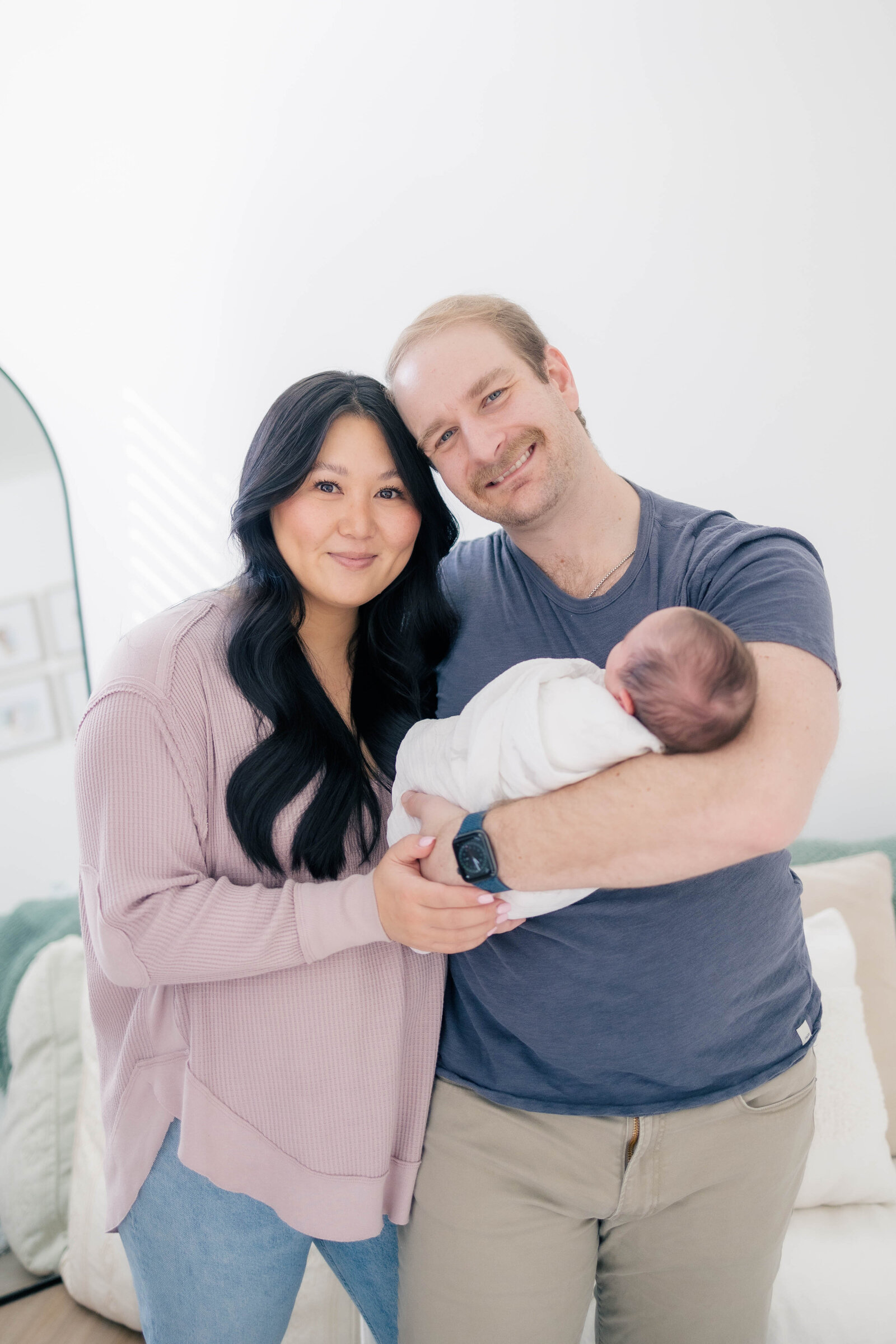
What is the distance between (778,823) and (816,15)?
2249mm

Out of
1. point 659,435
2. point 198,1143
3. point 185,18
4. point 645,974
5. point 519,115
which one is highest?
point 185,18

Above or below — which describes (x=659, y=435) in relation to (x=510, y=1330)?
above

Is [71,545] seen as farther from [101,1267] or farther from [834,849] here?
[834,849]

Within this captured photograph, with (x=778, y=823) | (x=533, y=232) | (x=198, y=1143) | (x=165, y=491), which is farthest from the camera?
(x=165, y=491)

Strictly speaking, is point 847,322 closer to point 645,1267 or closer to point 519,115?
point 519,115

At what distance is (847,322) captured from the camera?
2182mm

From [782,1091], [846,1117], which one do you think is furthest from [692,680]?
[846,1117]

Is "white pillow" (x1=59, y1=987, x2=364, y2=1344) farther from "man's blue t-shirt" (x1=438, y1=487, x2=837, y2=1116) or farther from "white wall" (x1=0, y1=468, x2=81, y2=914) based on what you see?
"man's blue t-shirt" (x1=438, y1=487, x2=837, y2=1116)

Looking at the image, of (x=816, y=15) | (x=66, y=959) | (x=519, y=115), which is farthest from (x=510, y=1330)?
(x=816, y=15)

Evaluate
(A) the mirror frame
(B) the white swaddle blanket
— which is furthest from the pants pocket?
(A) the mirror frame

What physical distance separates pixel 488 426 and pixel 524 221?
1312 millimetres

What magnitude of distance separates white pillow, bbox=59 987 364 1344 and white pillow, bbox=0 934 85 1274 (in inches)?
2.4

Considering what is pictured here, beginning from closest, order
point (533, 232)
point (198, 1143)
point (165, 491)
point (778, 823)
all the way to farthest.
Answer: point (778, 823), point (198, 1143), point (533, 232), point (165, 491)

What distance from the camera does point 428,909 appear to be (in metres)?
1.03
